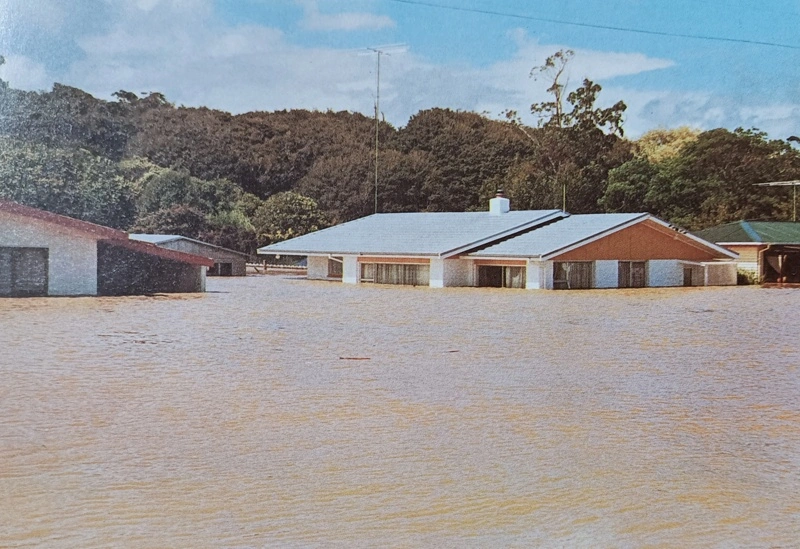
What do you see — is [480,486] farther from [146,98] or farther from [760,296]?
[760,296]

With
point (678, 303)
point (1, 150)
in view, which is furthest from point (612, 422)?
point (678, 303)

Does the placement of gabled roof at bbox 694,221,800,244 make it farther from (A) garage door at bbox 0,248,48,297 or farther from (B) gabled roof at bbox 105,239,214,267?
(A) garage door at bbox 0,248,48,297

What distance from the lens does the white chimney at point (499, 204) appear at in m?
12.3

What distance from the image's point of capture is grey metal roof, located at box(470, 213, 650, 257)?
1571 cm

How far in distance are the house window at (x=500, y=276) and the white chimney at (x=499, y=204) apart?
6.69 ft

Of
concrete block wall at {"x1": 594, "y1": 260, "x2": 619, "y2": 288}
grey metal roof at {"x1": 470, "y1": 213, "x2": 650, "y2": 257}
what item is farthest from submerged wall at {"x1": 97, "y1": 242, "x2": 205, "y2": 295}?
concrete block wall at {"x1": 594, "y1": 260, "x2": 619, "y2": 288}

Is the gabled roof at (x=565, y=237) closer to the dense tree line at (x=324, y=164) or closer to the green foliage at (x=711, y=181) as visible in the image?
the green foliage at (x=711, y=181)

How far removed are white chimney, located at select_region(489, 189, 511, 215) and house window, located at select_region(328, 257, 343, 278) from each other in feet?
11.1

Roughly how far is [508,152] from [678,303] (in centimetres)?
382

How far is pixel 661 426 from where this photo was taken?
5293 mm

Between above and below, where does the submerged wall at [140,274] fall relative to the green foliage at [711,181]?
below

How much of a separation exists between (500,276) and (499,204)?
13.3ft

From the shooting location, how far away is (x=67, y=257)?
21.6 ft

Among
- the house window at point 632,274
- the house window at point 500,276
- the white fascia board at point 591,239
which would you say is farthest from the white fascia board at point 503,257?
the house window at point 632,274
